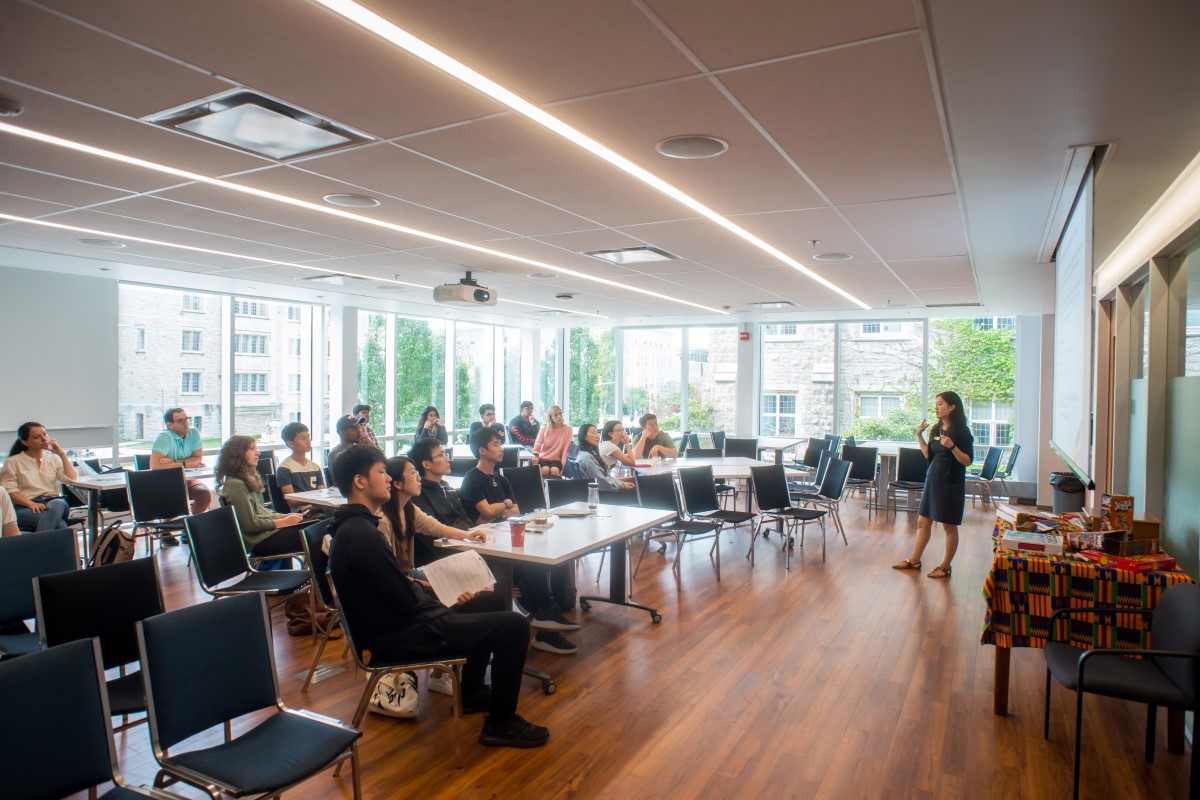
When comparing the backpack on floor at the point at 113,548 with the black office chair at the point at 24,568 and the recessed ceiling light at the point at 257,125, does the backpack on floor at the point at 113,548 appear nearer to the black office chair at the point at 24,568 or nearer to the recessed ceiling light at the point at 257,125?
the black office chair at the point at 24,568

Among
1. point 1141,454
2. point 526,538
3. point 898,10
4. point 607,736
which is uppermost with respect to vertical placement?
point 898,10

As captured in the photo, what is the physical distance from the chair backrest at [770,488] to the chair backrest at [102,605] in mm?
5393

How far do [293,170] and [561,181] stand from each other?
1587 millimetres

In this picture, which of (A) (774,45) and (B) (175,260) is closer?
(A) (774,45)

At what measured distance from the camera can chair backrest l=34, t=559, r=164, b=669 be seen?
115 inches

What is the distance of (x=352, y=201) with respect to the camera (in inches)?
192

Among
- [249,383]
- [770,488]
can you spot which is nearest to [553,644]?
[770,488]

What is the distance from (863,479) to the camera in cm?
964

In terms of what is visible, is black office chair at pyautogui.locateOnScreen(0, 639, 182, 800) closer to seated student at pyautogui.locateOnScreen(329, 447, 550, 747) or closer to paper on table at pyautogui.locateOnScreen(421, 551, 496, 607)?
seated student at pyautogui.locateOnScreen(329, 447, 550, 747)

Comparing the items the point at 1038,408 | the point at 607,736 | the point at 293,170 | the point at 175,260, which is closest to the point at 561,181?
the point at 293,170

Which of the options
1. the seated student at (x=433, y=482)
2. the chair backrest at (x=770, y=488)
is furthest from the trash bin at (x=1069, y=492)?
the seated student at (x=433, y=482)

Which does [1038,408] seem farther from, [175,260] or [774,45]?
[175,260]

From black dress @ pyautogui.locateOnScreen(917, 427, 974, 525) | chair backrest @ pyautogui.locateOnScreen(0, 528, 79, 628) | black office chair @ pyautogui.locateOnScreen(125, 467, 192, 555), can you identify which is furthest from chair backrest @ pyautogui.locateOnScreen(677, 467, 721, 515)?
chair backrest @ pyautogui.locateOnScreen(0, 528, 79, 628)

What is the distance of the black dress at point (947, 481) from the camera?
20.4 ft
